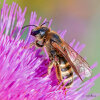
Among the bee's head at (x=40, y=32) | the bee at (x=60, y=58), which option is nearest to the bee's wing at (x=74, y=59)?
the bee at (x=60, y=58)

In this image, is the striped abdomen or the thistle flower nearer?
the thistle flower

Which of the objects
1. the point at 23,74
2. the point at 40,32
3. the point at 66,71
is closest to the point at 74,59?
the point at 66,71

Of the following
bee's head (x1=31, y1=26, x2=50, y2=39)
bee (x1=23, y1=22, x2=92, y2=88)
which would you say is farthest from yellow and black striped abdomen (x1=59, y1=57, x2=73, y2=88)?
bee's head (x1=31, y1=26, x2=50, y2=39)

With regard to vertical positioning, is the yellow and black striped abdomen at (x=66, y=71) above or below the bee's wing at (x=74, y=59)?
below

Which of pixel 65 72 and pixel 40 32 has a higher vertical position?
pixel 40 32

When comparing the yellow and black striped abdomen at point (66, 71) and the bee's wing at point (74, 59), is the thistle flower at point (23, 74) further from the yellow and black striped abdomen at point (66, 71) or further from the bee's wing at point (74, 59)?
the bee's wing at point (74, 59)

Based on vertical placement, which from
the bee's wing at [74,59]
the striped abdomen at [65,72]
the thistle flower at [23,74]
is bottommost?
the thistle flower at [23,74]

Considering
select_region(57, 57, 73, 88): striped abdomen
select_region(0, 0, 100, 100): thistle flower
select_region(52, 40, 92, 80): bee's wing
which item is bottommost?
select_region(0, 0, 100, 100): thistle flower

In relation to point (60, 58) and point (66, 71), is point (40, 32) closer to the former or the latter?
point (60, 58)

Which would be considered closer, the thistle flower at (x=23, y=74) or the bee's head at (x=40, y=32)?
the thistle flower at (x=23, y=74)

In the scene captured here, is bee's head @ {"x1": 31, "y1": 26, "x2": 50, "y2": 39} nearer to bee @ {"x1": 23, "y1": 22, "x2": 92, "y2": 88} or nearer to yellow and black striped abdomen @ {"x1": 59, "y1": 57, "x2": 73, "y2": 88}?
bee @ {"x1": 23, "y1": 22, "x2": 92, "y2": 88}
